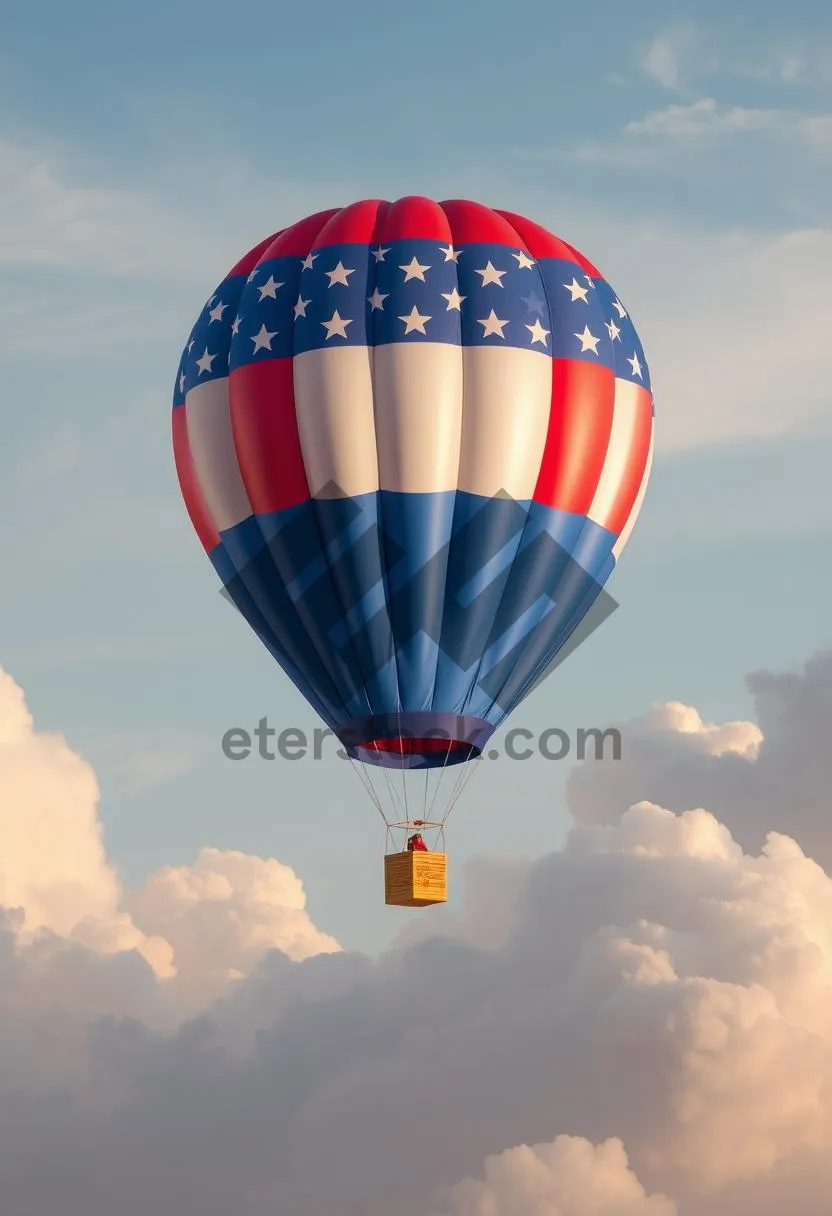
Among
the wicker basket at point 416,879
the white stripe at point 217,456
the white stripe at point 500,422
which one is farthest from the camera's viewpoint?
the white stripe at point 217,456

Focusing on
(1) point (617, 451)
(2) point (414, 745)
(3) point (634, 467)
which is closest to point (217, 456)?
(2) point (414, 745)

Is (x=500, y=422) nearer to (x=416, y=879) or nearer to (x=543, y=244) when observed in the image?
(x=543, y=244)

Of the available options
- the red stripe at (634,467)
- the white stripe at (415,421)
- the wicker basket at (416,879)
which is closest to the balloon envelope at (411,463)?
the white stripe at (415,421)

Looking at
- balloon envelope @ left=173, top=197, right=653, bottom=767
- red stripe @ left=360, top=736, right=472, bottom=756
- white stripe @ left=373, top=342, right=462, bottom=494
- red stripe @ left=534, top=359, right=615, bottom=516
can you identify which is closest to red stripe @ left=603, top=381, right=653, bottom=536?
balloon envelope @ left=173, top=197, right=653, bottom=767

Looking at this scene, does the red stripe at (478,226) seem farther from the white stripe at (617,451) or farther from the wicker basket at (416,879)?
the wicker basket at (416,879)

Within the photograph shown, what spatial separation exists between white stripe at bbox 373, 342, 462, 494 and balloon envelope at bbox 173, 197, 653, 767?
0.12ft

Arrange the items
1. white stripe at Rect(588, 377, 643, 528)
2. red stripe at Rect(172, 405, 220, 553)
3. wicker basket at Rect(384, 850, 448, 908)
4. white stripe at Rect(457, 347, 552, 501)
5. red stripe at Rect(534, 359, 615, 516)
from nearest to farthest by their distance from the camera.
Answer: wicker basket at Rect(384, 850, 448, 908), white stripe at Rect(457, 347, 552, 501), red stripe at Rect(534, 359, 615, 516), white stripe at Rect(588, 377, 643, 528), red stripe at Rect(172, 405, 220, 553)

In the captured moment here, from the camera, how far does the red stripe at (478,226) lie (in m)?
47.7

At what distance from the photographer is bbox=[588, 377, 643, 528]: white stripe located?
157 ft

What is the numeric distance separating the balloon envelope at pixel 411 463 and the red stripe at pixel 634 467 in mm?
245

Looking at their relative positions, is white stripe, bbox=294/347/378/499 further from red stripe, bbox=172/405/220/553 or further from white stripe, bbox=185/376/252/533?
red stripe, bbox=172/405/220/553

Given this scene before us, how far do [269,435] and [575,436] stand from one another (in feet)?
18.8

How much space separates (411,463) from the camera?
150 feet

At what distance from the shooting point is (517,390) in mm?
46375
